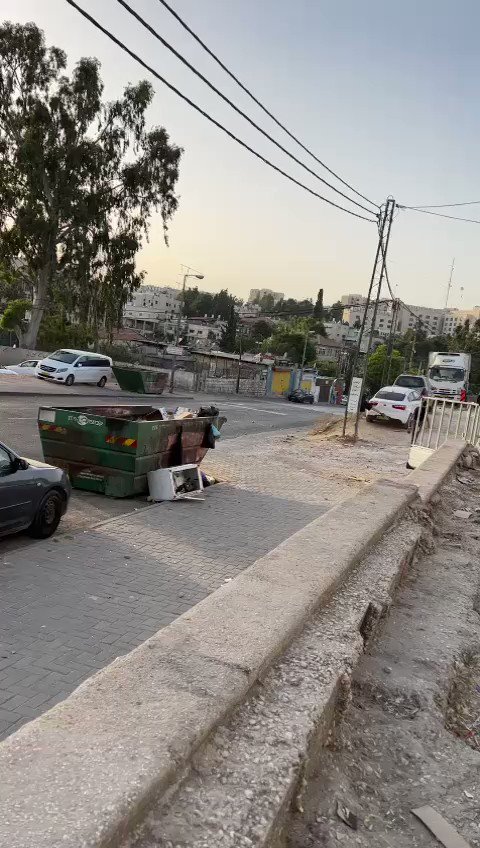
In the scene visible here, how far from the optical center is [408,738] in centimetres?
321

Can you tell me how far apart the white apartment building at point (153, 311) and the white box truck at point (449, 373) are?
69.1 metres

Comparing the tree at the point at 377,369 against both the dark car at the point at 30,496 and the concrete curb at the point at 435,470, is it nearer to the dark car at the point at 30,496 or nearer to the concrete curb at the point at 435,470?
the concrete curb at the point at 435,470

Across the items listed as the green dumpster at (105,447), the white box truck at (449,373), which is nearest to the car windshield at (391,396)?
the white box truck at (449,373)

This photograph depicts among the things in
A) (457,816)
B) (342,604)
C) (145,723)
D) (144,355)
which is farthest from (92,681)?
(144,355)

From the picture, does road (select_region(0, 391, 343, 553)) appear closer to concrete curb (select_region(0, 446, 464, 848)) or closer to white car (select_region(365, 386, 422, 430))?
white car (select_region(365, 386, 422, 430))

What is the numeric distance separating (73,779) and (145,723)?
41 centimetres

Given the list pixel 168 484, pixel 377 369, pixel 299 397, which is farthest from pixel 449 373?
pixel 168 484

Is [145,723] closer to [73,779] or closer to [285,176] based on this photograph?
[73,779]

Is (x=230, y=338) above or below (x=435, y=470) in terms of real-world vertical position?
above

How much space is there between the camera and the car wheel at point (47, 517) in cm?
741

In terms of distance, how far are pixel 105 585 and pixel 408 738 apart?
12.0 ft

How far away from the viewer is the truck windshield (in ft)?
117

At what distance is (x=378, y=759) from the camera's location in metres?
3.00

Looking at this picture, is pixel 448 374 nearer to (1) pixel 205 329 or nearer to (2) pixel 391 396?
(2) pixel 391 396
